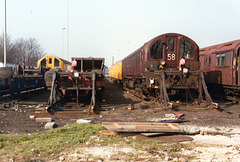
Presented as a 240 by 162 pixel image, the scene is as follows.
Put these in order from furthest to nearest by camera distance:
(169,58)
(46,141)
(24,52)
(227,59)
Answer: (24,52)
(227,59)
(169,58)
(46,141)

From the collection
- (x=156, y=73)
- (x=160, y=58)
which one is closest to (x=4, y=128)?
(x=156, y=73)

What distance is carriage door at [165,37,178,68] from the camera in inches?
561

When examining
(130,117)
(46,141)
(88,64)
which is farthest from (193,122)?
(88,64)

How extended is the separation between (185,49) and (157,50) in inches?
60.2

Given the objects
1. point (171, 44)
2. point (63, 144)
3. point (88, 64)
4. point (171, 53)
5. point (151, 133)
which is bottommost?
point (63, 144)

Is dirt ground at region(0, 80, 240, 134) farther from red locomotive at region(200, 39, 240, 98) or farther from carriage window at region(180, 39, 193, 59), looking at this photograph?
carriage window at region(180, 39, 193, 59)

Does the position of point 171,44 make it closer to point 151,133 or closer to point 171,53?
point 171,53

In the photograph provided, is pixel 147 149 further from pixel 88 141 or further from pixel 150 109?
pixel 150 109

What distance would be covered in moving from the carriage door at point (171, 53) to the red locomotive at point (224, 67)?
5.81 ft

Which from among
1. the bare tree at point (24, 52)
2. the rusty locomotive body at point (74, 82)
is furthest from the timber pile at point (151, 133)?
the bare tree at point (24, 52)

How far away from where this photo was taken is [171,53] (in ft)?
46.8

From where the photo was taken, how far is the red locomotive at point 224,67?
14.2 m

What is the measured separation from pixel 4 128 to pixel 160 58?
8.76 metres

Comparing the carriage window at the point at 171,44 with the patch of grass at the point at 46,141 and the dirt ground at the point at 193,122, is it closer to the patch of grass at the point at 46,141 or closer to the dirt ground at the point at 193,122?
the dirt ground at the point at 193,122
